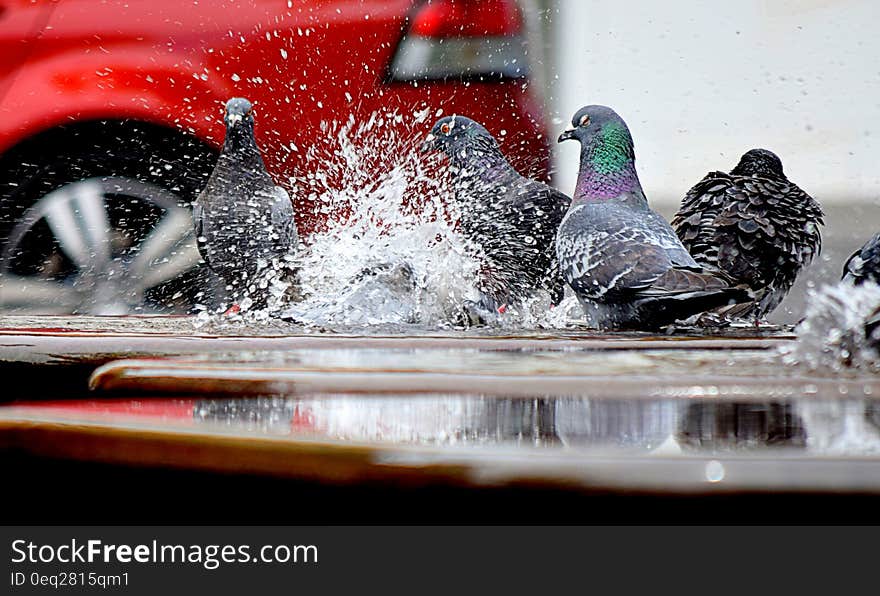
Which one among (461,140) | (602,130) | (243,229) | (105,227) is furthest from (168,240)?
(602,130)

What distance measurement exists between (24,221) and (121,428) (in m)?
2.68

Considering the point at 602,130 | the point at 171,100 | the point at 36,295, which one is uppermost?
the point at 171,100

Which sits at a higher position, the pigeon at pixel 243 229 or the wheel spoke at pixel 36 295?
the wheel spoke at pixel 36 295

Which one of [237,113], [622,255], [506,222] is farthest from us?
[237,113]

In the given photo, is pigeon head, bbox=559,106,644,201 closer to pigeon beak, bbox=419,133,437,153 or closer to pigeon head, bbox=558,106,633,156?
pigeon head, bbox=558,106,633,156

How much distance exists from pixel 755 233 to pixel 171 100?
1.91 m

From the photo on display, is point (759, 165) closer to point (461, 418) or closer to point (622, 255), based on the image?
point (622, 255)

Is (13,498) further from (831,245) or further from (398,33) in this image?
(831,245)

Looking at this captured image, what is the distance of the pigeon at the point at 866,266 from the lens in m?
1.40

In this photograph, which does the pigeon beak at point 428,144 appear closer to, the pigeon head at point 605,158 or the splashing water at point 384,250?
the splashing water at point 384,250

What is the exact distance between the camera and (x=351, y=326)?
1.87 meters

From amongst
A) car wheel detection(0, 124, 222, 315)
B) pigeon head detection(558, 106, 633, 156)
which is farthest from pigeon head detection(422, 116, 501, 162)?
car wheel detection(0, 124, 222, 315)

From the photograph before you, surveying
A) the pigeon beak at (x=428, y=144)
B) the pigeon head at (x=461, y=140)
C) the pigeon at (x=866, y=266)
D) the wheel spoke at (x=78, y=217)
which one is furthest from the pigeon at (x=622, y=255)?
the wheel spoke at (x=78, y=217)

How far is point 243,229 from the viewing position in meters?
2.51
